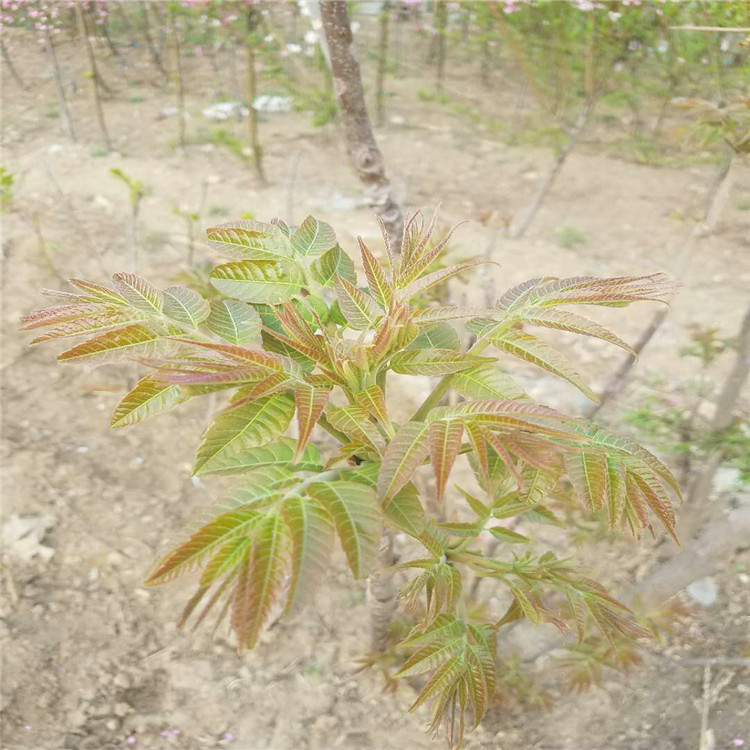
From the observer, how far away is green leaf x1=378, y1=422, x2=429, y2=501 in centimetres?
70

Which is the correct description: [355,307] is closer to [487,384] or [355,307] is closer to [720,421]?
[487,384]

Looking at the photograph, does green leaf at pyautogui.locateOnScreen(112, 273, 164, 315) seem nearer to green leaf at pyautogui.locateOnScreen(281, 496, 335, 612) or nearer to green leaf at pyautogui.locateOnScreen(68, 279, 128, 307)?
green leaf at pyautogui.locateOnScreen(68, 279, 128, 307)

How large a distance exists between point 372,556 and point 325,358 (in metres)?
0.30

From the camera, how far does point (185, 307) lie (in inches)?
34.9

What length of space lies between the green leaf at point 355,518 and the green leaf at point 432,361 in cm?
21

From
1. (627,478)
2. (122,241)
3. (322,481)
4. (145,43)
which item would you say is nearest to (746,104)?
(627,478)

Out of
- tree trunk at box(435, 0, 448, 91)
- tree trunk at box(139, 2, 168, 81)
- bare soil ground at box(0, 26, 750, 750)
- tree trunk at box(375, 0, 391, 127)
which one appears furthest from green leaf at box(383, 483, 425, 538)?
tree trunk at box(435, 0, 448, 91)

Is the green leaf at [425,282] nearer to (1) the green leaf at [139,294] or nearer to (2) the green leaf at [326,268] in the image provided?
(2) the green leaf at [326,268]

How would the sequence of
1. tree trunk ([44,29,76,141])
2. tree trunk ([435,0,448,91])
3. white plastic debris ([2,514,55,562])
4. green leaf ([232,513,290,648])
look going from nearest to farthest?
green leaf ([232,513,290,648]), white plastic debris ([2,514,55,562]), tree trunk ([44,29,76,141]), tree trunk ([435,0,448,91])

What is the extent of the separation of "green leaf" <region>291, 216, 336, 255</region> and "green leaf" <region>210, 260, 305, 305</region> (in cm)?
4

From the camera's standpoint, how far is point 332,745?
1812 mm

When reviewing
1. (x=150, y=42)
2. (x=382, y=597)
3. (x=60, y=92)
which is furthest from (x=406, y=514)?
(x=150, y=42)

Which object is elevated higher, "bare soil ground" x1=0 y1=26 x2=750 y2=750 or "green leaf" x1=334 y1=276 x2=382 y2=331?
"green leaf" x1=334 y1=276 x2=382 y2=331

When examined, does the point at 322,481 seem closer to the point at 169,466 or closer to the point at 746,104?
the point at 746,104
